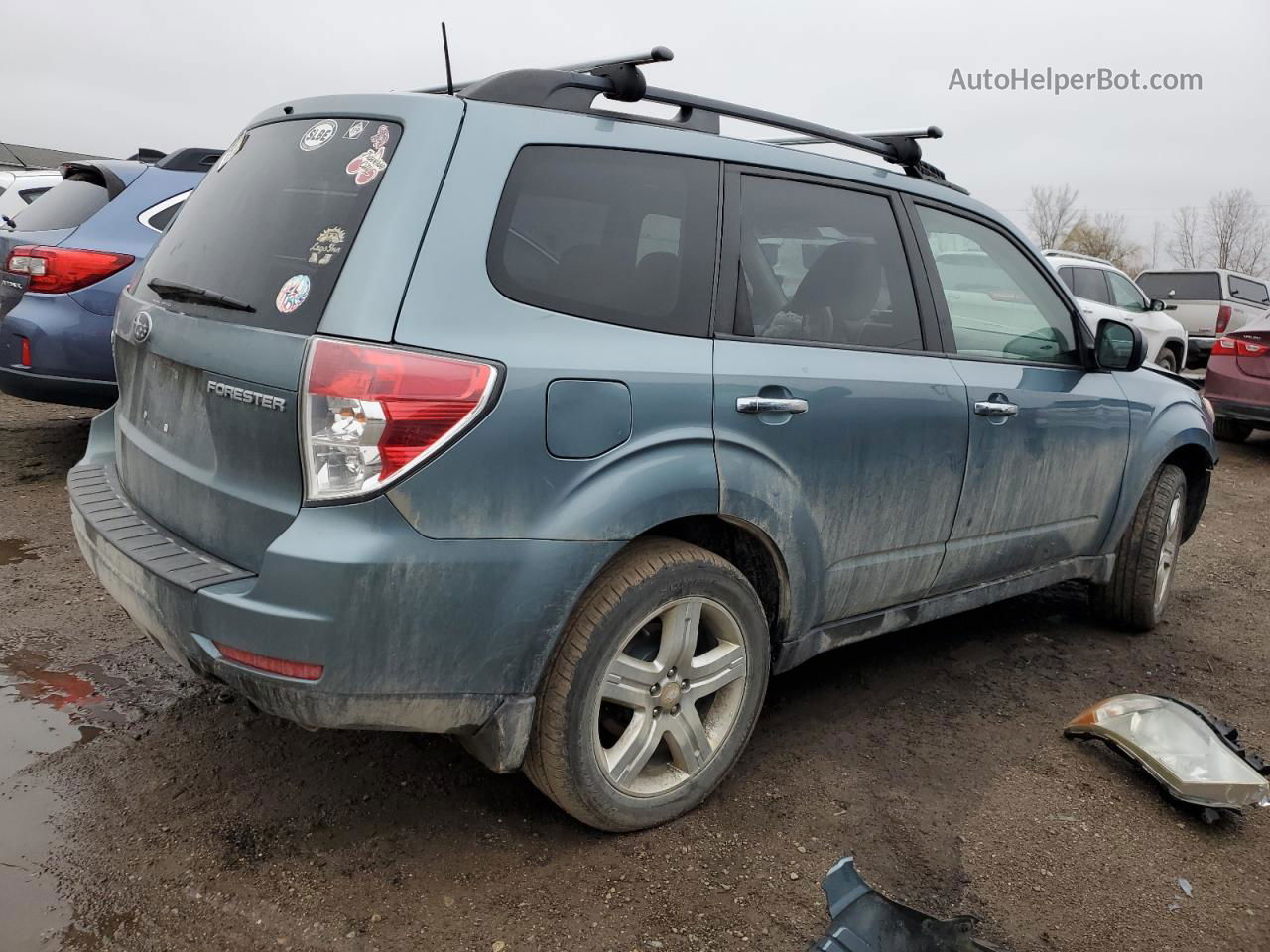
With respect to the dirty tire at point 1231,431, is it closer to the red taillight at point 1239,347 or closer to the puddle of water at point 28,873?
the red taillight at point 1239,347

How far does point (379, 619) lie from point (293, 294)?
75cm

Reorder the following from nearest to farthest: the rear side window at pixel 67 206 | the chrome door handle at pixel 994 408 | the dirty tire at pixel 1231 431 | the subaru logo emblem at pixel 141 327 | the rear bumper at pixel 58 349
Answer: the subaru logo emblem at pixel 141 327 < the chrome door handle at pixel 994 408 < the rear bumper at pixel 58 349 < the rear side window at pixel 67 206 < the dirty tire at pixel 1231 431

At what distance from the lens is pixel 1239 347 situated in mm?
9266

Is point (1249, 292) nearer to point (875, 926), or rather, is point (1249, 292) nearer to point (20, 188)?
point (20, 188)

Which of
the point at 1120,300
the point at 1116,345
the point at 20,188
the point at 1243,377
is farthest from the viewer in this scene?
the point at 1120,300

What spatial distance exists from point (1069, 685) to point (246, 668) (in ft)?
10.1

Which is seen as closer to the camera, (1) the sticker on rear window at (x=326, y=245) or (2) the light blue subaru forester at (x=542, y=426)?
(2) the light blue subaru forester at (x=542, y=426)

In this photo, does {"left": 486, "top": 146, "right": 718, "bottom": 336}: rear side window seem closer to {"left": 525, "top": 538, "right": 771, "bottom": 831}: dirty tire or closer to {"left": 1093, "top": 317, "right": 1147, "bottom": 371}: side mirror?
{"left": 525, "top": 538, "right": 771, "bottom": 831}: dirty tire

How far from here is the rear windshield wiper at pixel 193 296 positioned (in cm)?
236

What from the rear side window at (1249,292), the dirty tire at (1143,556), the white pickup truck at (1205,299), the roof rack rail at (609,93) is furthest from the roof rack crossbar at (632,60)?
the rear side window at (1249,292)

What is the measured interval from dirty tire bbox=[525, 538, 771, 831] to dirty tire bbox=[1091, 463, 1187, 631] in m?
2.35

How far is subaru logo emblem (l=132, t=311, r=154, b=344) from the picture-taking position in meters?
2.61

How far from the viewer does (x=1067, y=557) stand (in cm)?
402

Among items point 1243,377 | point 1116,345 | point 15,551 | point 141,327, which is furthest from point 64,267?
point 1243,377
